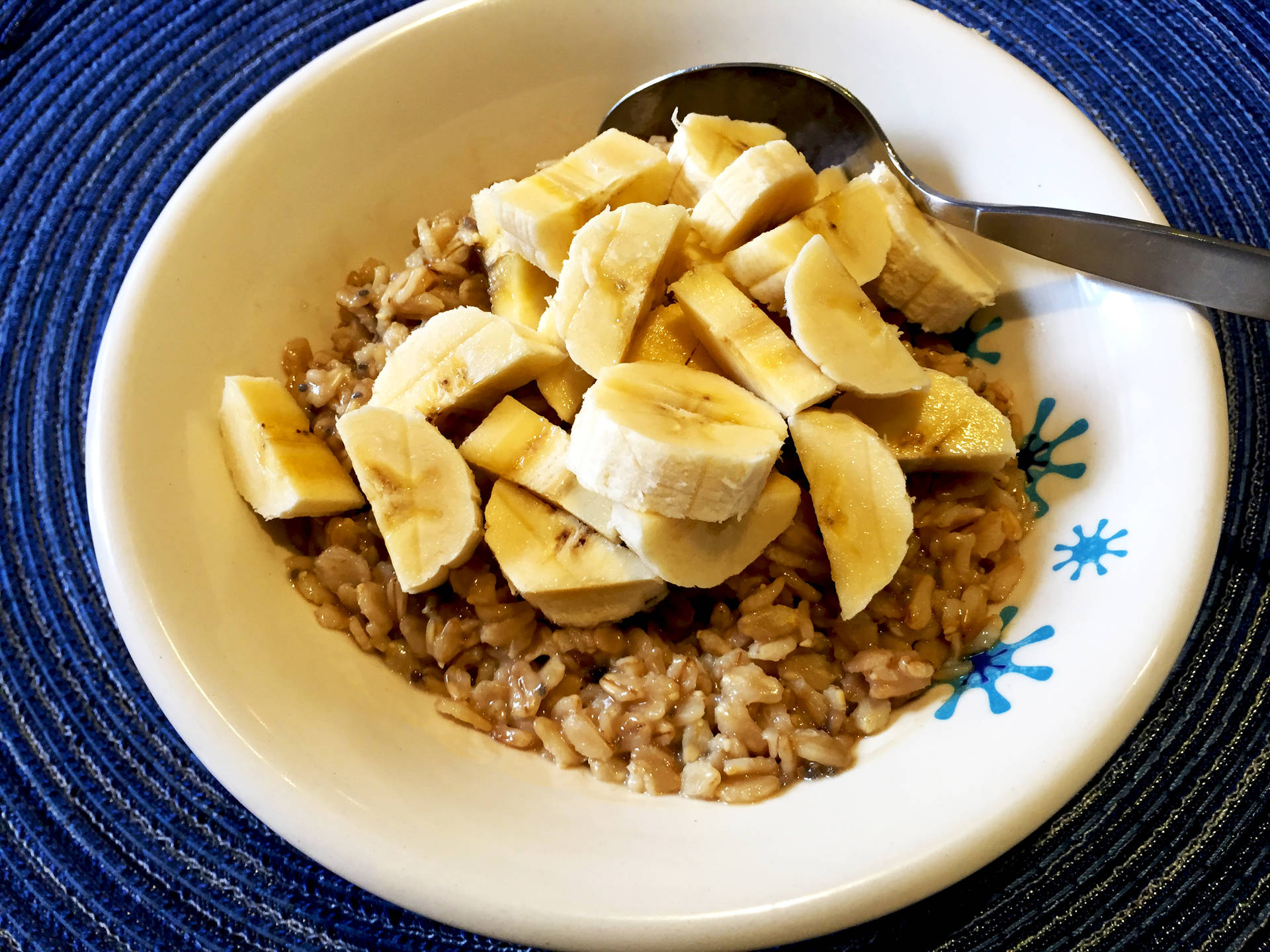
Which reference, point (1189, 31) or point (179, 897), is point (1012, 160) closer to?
point (1189, 31)

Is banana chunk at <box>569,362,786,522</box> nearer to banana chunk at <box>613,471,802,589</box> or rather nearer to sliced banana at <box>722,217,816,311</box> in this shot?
banana chunk at <box>613,471,802,589</box>

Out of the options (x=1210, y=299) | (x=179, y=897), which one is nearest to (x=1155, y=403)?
(x=1210, y=299)

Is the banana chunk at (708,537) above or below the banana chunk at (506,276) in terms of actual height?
below

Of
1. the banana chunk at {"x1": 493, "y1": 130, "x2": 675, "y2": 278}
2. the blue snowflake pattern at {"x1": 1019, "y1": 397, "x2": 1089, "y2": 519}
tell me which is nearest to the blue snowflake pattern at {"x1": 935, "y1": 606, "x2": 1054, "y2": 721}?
the blue snowflake pattern at {"x1": 1019, "y1": 397, "x2": 1089, "y2": 519}

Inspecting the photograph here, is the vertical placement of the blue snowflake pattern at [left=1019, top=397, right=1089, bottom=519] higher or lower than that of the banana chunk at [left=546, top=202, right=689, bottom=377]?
lower

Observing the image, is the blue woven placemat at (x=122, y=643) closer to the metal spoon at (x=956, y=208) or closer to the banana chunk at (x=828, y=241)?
the metal spoon at (x=956, y=208)

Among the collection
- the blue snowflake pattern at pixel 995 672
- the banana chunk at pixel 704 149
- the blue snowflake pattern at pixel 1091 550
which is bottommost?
the blue snowflake pattern at pixel 995 672

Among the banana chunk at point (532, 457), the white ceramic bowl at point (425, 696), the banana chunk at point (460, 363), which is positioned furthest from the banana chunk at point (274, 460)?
the banana chunk at point (532, 457)
